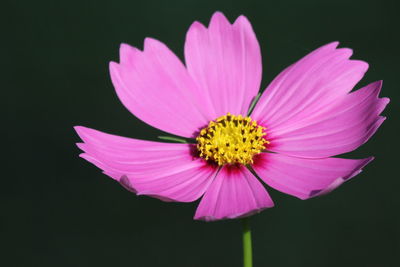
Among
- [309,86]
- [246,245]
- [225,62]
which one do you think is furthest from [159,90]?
[246,245]

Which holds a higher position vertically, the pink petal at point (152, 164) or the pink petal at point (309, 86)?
the pink petal at point (309, 86)

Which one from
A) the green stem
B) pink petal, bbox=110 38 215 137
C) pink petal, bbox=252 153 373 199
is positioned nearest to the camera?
the green stem

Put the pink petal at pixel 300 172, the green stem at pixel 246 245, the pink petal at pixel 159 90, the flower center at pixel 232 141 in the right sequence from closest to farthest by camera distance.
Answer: the green stem at pixel 246 245
the pink petal at pixel 300 172
the flower center at pixel 232 141
the pink petal at pixel 159 90

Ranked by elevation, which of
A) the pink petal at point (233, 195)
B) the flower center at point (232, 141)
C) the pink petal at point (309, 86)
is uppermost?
the pink petal at point (309, 86)

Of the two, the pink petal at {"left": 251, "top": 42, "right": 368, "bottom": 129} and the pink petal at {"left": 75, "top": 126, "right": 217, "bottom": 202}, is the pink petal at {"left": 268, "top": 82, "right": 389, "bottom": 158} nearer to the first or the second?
the pink petal at {"left": 251, "top": 42, "right": 368, "bottom": 129}

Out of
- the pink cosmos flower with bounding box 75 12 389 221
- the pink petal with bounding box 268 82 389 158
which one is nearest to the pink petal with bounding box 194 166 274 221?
the pink cosmos flower with bounding box 75 12 389 221

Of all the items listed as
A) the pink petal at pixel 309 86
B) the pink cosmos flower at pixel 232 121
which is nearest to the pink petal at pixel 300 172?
the pink cosmos flower at pixel 232 121

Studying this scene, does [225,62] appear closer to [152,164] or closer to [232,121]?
[232,121]

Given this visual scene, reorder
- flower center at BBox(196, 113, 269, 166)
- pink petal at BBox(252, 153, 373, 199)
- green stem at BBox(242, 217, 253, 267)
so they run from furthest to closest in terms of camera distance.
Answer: flower center at BBox(196, 113, 269, 166) < pink petal at BBox(252, 153, 373, 199) < green stem at BBox(242, 217, 253, 267)

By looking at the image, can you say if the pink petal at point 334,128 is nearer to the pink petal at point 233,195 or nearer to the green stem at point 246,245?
the pink petal at point 233,195
